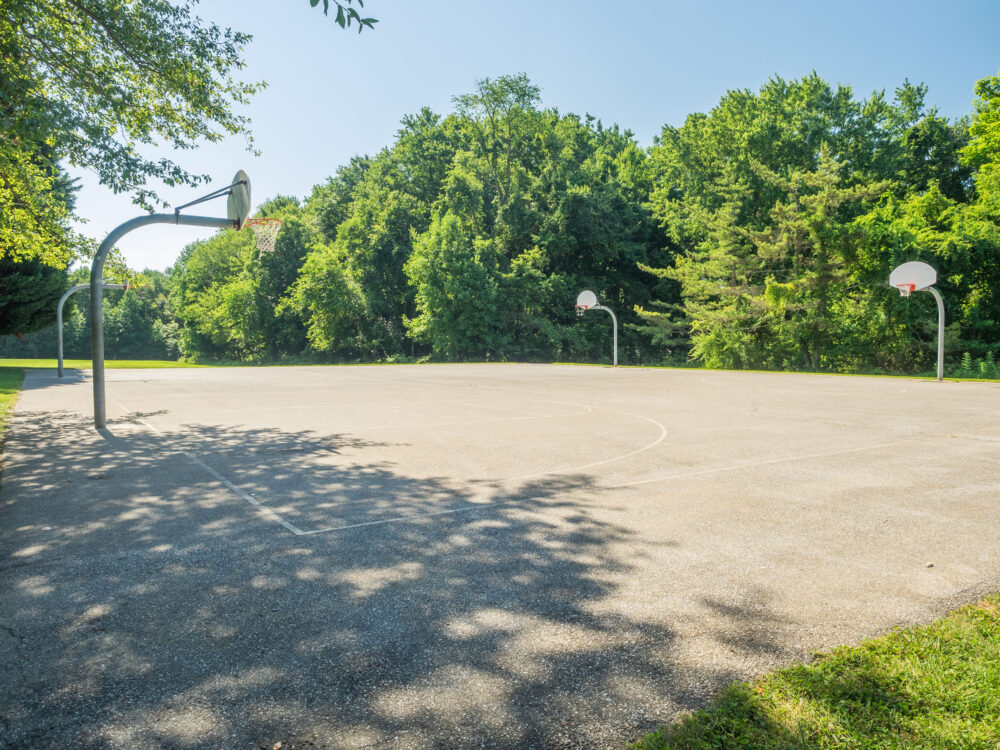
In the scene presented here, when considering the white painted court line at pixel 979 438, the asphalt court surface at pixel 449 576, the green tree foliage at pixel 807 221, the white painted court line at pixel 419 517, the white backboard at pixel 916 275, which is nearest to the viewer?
the asphalt court surface at pixel 449 576

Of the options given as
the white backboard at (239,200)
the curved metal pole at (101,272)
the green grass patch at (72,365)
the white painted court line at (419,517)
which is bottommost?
the green grass patch at (72,365)

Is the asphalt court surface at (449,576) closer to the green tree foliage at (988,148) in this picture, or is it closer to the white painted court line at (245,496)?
the white painted court line at (245,496)

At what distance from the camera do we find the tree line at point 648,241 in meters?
28.8

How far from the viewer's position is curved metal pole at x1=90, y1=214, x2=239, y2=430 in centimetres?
1023

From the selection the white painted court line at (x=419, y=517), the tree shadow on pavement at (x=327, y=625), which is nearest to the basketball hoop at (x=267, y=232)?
the tree shadow on pavement at (x=327, y=625)

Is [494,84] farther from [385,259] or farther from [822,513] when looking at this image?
[822,513]

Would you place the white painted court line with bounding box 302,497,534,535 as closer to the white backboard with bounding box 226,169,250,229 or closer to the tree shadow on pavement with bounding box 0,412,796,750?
the tree shadow on pavement with bounding box 0,412,796,750

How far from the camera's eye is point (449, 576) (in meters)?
3.75

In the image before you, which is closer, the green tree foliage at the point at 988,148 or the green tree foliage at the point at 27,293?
the green tree foliage at the point at 27,293

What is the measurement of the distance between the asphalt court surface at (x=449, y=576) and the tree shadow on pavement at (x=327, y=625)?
0.01 m

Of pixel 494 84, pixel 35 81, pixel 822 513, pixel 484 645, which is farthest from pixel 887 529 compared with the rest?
pixel 494 84

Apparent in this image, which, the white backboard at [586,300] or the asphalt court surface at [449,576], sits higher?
the white backboard at [586,300]

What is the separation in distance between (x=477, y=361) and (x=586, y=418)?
34.1m

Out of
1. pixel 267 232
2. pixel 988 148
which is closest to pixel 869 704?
pixel 267 232
